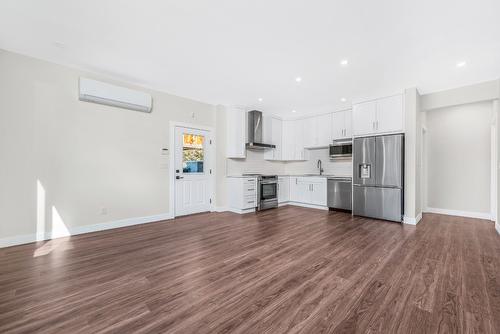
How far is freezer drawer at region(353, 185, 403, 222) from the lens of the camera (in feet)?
14.0

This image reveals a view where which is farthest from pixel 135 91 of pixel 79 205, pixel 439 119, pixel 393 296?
pixel 439 119

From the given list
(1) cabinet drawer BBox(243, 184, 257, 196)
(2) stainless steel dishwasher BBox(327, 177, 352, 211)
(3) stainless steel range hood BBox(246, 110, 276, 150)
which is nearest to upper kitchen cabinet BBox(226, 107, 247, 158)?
(3) stainless steel range hood BBox(246, 110, 276, 150)

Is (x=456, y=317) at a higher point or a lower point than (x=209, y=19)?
lower

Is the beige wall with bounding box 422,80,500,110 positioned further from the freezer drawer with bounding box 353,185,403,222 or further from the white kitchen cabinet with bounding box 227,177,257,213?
the white kitchen cabinet with bounding box 227,177,257,213

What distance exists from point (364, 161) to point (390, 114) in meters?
1.07

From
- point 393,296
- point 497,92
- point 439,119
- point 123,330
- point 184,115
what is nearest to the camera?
point 123,330

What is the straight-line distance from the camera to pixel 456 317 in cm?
158

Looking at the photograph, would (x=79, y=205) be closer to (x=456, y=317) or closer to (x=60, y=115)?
(x=60, y=115)

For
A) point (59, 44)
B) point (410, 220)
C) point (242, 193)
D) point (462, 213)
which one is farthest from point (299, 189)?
point (59, 44)

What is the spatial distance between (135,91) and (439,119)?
685cm

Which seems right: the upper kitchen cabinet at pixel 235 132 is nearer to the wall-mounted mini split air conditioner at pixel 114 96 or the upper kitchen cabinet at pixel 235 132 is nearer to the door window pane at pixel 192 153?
the door window pane at pixel 192 153

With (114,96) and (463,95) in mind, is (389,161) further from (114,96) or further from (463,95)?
(114,96)

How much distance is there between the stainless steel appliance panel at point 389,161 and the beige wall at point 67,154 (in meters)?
4.51

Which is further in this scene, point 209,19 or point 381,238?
point 381,238
